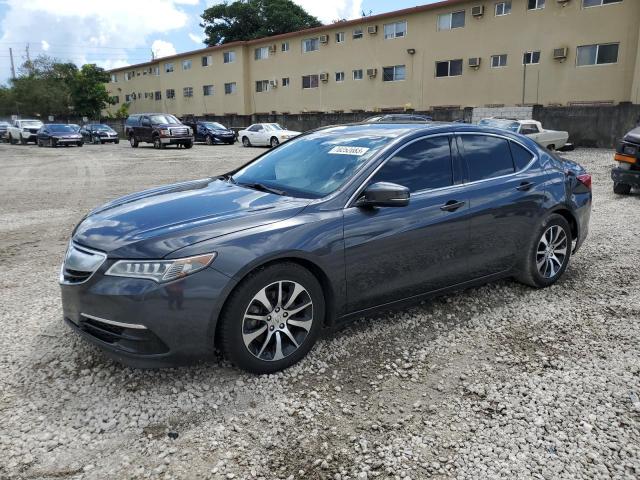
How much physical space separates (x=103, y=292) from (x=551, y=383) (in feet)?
9.29

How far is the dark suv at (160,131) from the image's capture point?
86.7ft

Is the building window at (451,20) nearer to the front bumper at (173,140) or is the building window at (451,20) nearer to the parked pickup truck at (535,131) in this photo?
the parked pickup truck at (535,131)

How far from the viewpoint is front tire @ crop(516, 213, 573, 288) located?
15.5ft

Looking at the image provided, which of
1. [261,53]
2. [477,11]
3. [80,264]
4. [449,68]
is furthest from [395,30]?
[80,264]

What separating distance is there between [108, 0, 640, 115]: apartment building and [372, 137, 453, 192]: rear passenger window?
25066mm

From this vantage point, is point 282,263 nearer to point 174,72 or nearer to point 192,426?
point 192,426

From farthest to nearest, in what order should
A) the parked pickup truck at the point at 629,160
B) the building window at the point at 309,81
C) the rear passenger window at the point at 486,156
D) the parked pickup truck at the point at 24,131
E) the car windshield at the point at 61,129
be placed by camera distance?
the building window at the point at 309,81 → the parked pickup truck at the point at 24,131 → the car windshield at the point at 61,129 → the parked pickup truck at the point at 629,160 → the rear passenger window at the point at 486,156

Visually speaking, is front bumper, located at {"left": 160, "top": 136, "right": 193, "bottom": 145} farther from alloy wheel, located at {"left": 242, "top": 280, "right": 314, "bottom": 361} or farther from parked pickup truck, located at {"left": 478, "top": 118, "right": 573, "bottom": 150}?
alloy wheel, located at {"left": 242, "top": 280, "right": 314, "bottom": 361}

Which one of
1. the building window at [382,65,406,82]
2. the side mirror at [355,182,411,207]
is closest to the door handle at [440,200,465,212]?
the side mirror at [355,182,411,207]

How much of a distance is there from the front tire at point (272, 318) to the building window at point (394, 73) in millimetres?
31935

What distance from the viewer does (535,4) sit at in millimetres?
26641

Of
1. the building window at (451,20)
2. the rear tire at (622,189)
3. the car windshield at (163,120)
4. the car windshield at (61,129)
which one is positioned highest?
the building window at (451,20)

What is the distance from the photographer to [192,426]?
9.42 ft

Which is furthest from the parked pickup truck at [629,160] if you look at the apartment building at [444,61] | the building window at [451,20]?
the building window at [451,20]
